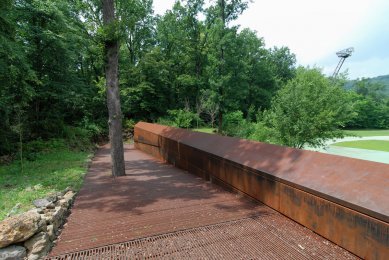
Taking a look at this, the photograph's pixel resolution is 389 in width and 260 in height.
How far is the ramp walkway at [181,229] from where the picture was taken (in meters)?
2.70

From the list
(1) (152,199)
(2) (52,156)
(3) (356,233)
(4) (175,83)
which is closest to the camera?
(3) (356,233)

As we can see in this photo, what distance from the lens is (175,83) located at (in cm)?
2419

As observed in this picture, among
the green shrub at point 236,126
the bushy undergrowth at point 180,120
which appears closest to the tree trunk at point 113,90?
the bushy undergrowth at point 180,120

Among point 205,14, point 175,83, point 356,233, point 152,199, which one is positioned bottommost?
point 152,199

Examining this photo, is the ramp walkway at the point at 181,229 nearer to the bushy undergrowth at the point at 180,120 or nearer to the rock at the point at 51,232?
the rock at the point at 51,232

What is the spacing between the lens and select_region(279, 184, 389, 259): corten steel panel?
2206mm

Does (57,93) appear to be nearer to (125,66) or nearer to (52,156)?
(52,156)

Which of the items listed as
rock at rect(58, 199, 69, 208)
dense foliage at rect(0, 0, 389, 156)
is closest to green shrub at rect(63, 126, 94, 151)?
dense foliage at rect(0, 0, 389, 156)

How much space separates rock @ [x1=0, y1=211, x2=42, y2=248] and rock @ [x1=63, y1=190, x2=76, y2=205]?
148 cm

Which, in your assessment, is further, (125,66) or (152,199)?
(125,66)

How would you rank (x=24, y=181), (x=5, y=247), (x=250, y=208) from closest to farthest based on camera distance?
(x=5, y=247) < (x=250, y=208) < (x=24, y=181)

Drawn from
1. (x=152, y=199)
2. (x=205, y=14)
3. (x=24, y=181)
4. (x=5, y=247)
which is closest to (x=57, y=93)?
(x=24, y=181)

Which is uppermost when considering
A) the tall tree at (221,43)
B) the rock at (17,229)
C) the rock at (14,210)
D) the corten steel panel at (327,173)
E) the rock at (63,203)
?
the tall tree at (221,43)

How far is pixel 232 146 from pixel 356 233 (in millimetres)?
2825
